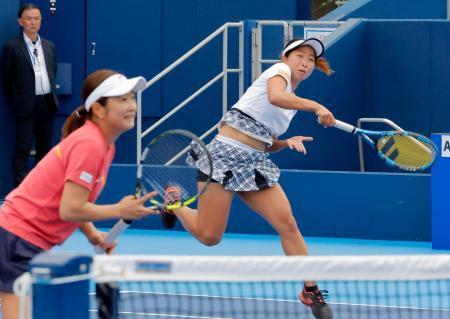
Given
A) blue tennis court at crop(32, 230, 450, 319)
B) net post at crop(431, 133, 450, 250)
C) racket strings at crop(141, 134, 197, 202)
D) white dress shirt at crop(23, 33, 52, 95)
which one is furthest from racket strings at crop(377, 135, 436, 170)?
white dress shirt at crop(23, 33, 52, 95)

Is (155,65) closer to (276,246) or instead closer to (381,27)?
(381,27)

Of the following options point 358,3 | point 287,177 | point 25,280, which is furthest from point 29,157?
point 25,280

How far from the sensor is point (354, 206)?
9.89 meters

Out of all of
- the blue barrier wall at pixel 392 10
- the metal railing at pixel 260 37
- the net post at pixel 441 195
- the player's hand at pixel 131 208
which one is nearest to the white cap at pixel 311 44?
the player's hand at pixel 131 208

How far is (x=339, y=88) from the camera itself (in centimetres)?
1112

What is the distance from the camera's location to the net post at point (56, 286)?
3291 millimetres

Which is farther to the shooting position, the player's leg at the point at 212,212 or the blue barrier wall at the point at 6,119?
the blue barrier wall at the point at 6,119

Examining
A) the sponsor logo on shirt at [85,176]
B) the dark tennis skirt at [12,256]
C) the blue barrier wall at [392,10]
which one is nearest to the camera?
the sponsor logo on shirt at [85,176]

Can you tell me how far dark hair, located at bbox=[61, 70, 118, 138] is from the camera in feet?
14.7

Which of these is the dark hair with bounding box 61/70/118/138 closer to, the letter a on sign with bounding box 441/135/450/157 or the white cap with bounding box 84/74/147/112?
A: the white cap with bounding box 84/74/147/112

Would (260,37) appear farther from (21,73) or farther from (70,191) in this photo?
(70,191)

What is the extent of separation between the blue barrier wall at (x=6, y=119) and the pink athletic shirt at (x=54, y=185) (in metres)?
7.21

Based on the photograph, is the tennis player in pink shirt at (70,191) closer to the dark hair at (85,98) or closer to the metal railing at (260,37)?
the dark hair at (85,98)

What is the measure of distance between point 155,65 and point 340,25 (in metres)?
2.03
